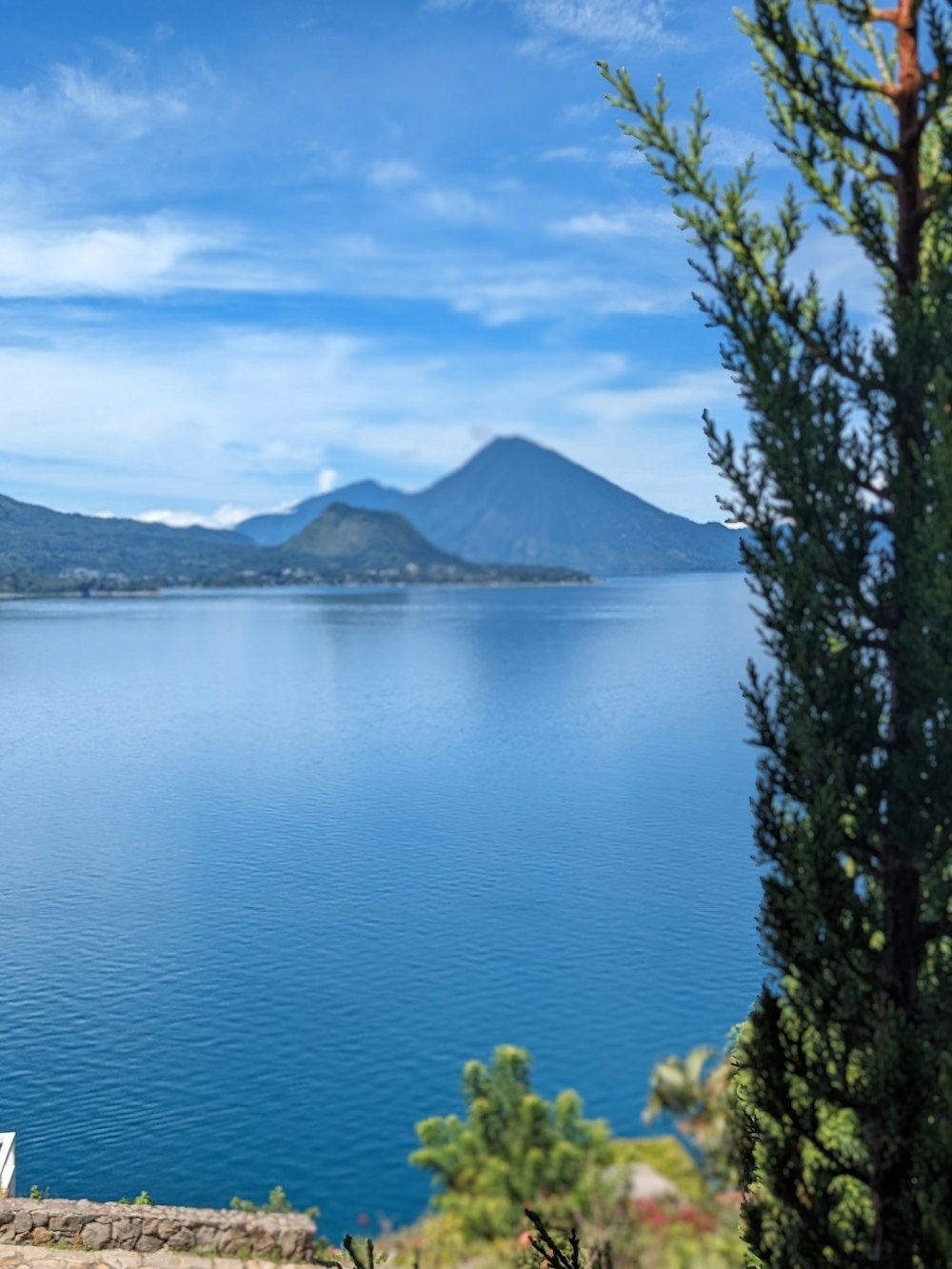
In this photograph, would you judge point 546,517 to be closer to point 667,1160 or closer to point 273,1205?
point 667,1160

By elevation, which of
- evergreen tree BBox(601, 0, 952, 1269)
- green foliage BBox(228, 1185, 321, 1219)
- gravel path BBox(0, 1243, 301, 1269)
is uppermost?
evergreen tree BBox(601, 0, 952, 1269)

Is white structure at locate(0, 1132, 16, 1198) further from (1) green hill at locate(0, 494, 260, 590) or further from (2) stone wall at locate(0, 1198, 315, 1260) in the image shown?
(1) green hill at locate(0, 494, 260, 590)

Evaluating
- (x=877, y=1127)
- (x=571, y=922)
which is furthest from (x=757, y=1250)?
(x=571, y=922)

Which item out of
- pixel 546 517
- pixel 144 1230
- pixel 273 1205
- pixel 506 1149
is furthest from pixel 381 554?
pixel 144 1230

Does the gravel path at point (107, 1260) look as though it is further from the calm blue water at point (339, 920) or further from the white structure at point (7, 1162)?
the calm blue water at point (339, 920)

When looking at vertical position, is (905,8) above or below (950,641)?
above

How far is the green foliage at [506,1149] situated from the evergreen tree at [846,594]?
11321 mm

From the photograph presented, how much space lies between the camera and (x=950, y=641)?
4.79 meters

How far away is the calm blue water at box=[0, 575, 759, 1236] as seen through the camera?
18.2 metres

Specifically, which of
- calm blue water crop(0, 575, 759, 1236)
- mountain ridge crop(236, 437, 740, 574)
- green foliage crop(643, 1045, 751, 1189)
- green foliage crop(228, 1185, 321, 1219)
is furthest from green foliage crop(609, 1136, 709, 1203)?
mountain ridge crop(236, 437, 740, 574)

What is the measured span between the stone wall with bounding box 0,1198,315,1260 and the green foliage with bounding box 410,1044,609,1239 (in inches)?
174

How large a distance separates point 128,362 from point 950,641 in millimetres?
66432

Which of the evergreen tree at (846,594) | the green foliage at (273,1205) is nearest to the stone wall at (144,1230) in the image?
the green foliage at (273,1205)

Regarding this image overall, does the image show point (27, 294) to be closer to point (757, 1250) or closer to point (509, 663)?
point (509, 663)
